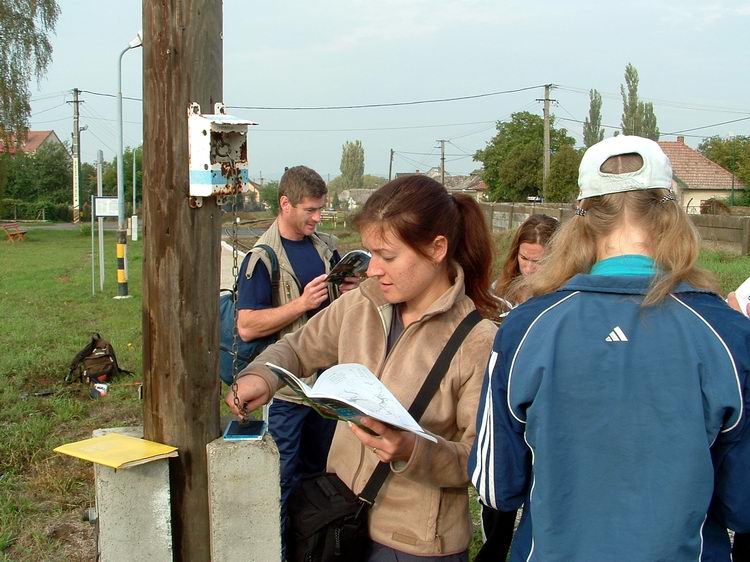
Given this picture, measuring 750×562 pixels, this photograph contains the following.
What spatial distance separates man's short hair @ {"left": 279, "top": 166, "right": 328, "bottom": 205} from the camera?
396 centimetres

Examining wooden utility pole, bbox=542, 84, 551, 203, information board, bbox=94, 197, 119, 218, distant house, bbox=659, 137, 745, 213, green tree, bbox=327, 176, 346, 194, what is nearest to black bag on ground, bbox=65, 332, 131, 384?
information board, bbox=94, 197, 119, 218

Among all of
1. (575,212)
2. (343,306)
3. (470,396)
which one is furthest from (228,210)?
(575,212)

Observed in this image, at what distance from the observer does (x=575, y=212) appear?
1778 millimetres

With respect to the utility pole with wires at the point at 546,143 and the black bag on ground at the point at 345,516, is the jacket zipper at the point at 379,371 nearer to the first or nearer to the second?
the black bag on ground at the point at 345,516

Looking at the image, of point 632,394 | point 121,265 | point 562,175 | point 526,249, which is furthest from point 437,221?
point 562,175

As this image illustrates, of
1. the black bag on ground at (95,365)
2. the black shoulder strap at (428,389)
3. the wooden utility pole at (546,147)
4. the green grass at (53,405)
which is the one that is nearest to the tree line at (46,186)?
the wooden utility pole at (546,147)

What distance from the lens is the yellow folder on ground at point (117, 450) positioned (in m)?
2.23

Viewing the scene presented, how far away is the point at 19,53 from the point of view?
1270 inches

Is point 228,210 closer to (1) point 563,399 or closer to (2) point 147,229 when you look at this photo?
(2) point 147,229

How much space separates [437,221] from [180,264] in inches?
31.3

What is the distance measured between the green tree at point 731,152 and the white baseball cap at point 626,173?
47.1m

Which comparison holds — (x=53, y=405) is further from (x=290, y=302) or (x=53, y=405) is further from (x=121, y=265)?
(x=121, y=265)

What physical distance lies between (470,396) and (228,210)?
0.99 m

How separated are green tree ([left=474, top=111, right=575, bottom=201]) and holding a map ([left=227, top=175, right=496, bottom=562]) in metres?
41.1
